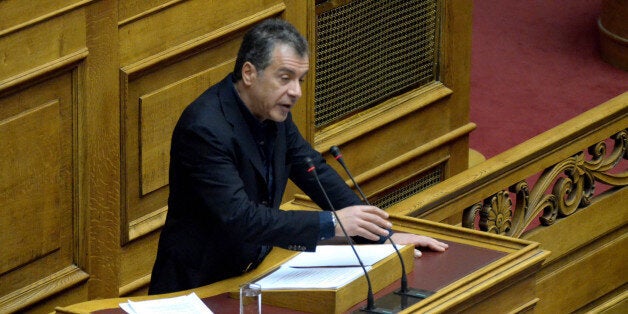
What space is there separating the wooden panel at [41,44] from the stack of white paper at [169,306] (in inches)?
41.6

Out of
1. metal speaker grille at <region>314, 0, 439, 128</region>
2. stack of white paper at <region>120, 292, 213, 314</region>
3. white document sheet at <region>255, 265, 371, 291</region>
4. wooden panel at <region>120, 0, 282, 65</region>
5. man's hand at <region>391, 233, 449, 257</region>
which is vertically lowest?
stack of white paper at <region>120, 292, 213, 314</region>

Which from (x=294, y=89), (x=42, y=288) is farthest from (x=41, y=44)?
(x=294, y=89)

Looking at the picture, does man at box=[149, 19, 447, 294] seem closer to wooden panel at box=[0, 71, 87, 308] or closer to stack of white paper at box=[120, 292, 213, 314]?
stack of white paper at box=[120, 292, 213, 314]

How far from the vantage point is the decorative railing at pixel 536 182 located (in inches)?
222

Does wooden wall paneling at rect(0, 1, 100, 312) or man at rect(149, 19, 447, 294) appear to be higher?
wooden wall paneling at rect(0, 1, 100, 312)

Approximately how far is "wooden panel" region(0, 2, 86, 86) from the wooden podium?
99 cm

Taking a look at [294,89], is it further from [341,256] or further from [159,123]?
[159,123]

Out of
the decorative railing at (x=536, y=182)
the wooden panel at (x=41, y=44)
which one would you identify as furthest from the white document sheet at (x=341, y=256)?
the wooden panel at (x=41, y=44)

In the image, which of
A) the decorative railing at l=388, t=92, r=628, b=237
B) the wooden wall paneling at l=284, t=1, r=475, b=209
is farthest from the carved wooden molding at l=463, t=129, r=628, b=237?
the wooden wall paneling at l=284, t=1, r=475, b=209

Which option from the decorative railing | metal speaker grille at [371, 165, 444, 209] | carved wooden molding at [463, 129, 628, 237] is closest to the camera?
the decorative railing

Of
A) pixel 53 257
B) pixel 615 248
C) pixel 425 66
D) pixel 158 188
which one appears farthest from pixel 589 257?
pixel 53 257

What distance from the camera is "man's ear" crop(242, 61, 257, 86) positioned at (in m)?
4.28

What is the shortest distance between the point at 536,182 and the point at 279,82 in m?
2.08

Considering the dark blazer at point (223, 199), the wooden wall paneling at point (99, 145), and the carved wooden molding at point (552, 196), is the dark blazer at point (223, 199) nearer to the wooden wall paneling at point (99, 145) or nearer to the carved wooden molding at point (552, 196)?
the wooden wall paneling at point (99, 145)
